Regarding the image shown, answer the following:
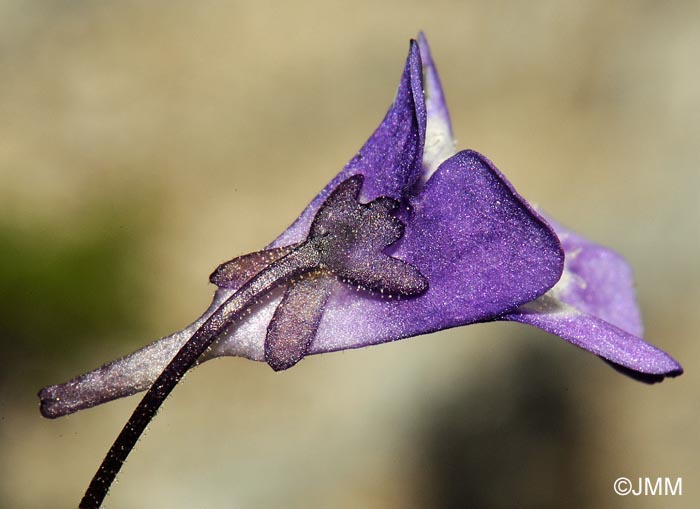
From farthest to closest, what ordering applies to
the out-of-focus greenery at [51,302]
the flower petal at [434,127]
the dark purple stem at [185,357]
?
1. the out-of-focus greenery at [51,302]
2. the flower petal at [434,127]
3. the dark purple stem at [185,357]

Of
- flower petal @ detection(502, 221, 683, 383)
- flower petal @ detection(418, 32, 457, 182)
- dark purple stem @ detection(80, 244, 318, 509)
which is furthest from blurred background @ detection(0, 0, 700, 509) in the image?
dark purple stem @ detection(80, 244, 318, 509)

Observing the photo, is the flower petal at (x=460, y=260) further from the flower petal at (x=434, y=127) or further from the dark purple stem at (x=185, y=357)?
the flower petal at (x=434, y=127)

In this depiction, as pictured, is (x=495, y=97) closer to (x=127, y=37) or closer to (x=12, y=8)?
(x=127, y=37)

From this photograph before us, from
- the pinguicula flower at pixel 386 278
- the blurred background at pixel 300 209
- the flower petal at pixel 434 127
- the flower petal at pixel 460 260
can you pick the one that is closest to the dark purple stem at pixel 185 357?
the pinguicula flower at pixel 386 278

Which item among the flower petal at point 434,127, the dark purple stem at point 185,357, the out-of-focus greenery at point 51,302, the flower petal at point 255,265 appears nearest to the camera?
the dark purple stem at point 185,357

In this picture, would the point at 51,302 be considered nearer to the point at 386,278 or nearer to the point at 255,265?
the point at 255,265

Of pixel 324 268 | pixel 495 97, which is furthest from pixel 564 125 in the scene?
pixel 324 268

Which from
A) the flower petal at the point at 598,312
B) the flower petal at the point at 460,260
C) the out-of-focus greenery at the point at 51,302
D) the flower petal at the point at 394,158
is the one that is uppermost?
the flower petal at the point at 394,158
